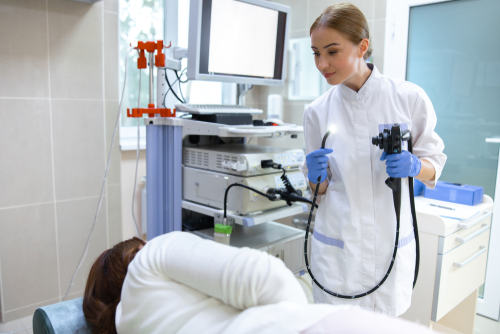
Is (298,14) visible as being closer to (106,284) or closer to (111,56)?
(111,56)

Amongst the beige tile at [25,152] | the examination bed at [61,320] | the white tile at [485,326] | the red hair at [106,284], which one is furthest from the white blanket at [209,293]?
the white tile at [485,326]


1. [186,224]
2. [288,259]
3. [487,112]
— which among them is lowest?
[288,259]

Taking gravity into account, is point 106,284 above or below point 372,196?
below

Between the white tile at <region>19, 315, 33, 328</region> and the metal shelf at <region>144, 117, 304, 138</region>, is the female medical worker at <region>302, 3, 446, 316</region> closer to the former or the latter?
the metal shelf at <region>144, 117, 304, 138</region>

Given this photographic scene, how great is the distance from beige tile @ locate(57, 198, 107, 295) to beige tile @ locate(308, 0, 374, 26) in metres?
1.92

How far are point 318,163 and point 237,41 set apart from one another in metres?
0.91

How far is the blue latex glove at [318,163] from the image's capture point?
4.19 feet

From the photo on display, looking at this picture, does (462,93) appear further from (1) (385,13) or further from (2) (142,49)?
(2) (142,49)

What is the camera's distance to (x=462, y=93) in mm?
2334

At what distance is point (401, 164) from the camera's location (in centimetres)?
113

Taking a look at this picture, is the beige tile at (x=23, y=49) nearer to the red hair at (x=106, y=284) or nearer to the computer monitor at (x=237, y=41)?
the computer monitor at (x=237, y=41)

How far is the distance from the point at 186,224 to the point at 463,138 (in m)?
1.70

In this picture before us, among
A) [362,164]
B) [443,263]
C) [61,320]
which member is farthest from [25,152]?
[443,263]

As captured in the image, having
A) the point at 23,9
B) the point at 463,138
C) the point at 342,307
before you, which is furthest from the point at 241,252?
the point at 463,138
